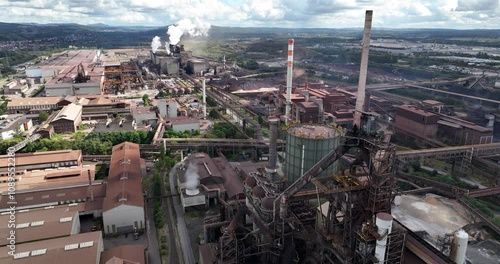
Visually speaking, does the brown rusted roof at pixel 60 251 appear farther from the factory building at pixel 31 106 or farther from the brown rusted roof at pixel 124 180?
the factory building at pixel 31 106

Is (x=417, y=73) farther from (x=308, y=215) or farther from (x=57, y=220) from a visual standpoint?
(x=57, y=220)

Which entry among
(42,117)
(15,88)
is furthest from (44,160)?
(15,88)

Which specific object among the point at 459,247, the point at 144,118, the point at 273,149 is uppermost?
the point at 273,149

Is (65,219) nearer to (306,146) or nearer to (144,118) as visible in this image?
(306,146)

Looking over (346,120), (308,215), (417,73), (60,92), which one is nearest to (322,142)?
(308,215)

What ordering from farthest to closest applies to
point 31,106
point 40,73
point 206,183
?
point 40,73, point 31,106, point 206,183

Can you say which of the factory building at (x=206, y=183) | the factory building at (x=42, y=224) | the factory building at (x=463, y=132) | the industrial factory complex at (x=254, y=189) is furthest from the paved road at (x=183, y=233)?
the factory building at (x=463, y=132)
